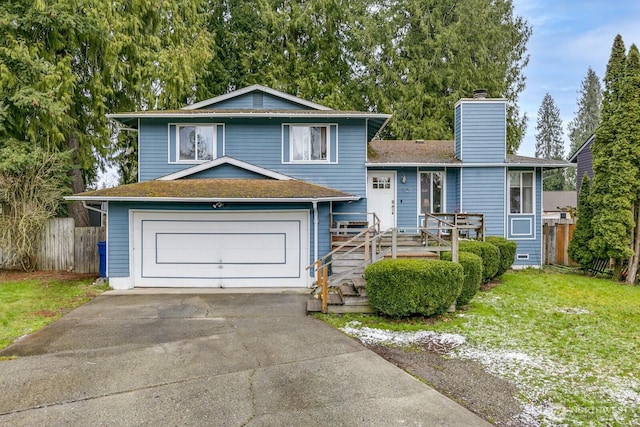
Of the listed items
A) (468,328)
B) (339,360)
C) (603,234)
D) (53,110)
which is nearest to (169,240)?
(53,110)

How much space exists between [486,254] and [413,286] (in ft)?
13.8

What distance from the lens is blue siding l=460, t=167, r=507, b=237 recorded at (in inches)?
545

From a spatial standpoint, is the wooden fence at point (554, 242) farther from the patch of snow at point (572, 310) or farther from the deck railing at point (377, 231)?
the patch of snow at point (572, 310)

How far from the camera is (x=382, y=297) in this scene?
24.6 ft

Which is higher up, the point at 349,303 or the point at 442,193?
the point at 442,193

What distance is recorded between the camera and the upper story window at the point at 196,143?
12852mm

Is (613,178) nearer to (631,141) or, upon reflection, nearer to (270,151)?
(631,141)

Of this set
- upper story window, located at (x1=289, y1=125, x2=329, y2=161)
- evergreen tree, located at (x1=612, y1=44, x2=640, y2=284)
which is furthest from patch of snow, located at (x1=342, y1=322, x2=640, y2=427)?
evergreen tree, located at (x1=612, y1=44, x2=640, y2=284)

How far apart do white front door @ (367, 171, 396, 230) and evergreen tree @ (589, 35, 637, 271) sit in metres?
6.51

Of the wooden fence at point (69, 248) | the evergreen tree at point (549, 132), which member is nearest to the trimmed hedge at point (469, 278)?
Result: the wooden fence at point (69, 248)

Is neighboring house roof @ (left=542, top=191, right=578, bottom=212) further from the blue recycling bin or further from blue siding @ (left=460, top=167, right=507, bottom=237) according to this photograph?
the blue recycling bin

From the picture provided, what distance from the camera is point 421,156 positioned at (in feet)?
48.3

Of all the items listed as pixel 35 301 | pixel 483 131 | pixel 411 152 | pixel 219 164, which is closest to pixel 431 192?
pixel 411 152

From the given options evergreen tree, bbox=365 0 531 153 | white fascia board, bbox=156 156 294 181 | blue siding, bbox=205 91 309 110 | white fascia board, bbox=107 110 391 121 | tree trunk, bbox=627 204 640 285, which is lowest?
tree trunk, bbox=627 204 640 285
